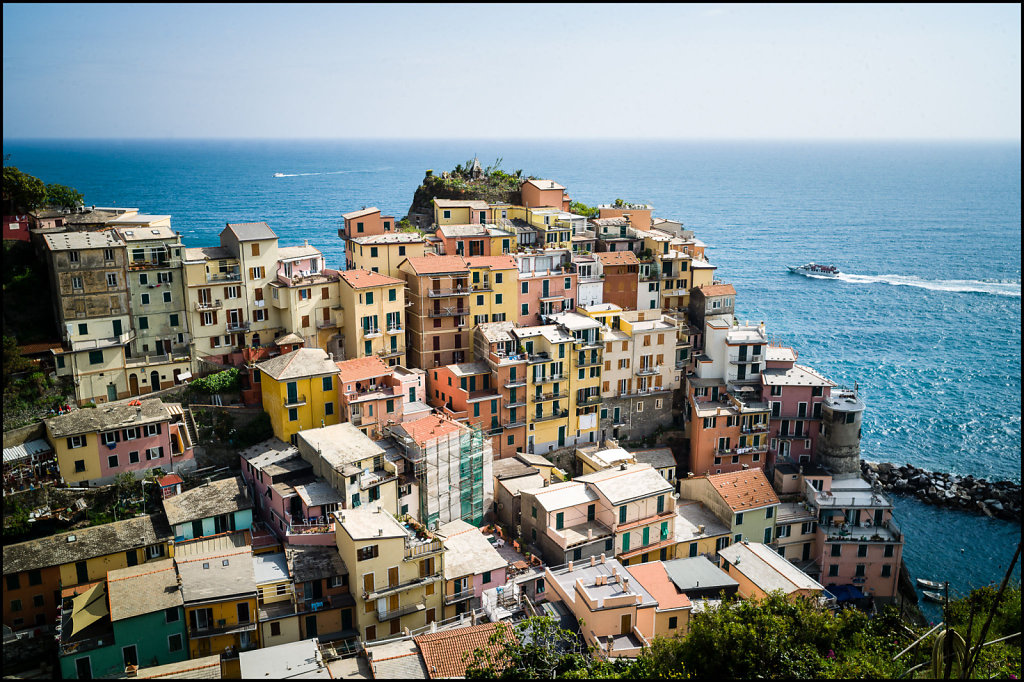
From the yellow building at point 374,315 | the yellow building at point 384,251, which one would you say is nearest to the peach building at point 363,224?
the yellow building at point 384,251

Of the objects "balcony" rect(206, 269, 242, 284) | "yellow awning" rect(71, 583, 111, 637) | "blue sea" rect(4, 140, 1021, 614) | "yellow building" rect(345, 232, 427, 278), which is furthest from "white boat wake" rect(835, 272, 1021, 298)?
"yellow awning" rect(71, 583, 111, 637)

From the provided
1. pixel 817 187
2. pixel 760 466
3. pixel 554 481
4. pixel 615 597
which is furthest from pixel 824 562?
pixel 817 187

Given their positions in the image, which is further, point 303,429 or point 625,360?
point 625,360

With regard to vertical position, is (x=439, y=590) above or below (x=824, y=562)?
above

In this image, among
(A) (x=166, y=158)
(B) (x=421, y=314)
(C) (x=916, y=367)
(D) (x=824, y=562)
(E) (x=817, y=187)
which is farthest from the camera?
(E) (x=817, y=187)

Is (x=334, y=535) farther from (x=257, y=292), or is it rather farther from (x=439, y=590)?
(x=257, y=292)

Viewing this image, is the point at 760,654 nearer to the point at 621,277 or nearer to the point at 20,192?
the point at 621,277

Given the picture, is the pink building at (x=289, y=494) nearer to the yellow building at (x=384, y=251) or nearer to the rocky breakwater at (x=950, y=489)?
the yellow building at (x=384, y=251)
